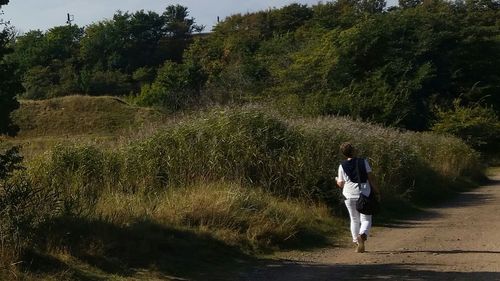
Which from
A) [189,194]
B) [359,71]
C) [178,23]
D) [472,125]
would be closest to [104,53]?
[178,23]

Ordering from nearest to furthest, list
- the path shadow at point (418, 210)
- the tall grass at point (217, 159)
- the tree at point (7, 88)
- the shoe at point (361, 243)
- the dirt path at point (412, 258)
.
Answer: the tree at point (7, 88)
the dirt path at point (412, 258)
the shoe at point (361, 243)
the tall grass at point (217, 159)
the path shadow at point (418, 210)

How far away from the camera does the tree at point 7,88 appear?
774cm

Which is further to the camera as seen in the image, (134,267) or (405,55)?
(405,55)

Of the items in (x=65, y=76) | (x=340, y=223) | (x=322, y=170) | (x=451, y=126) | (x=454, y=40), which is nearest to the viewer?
(x=340, y=223)

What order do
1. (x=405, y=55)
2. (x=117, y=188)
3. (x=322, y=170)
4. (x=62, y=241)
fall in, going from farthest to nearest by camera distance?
(x=405, y=55), (x=322, y=170), (x=117, y=188), (x=62, y=241)

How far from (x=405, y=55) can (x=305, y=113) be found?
1828 cm

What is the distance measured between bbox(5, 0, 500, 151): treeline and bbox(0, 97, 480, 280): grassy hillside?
7843 millimetres

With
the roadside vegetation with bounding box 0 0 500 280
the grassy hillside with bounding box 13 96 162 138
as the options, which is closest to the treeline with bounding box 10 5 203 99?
the grassy hillside with bounding box 13 96 162 138

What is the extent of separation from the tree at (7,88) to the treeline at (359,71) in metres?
15.4

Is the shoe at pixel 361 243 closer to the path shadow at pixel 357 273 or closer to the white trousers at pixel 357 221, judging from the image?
the white trousers at pixel 357 221

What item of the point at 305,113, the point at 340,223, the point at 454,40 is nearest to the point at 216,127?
the point at 340,223

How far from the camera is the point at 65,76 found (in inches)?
2842

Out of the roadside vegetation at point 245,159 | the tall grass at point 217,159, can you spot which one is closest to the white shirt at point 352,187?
the roadside vegetation at point 245,159

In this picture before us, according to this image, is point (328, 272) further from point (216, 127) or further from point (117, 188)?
point (216, 127)
